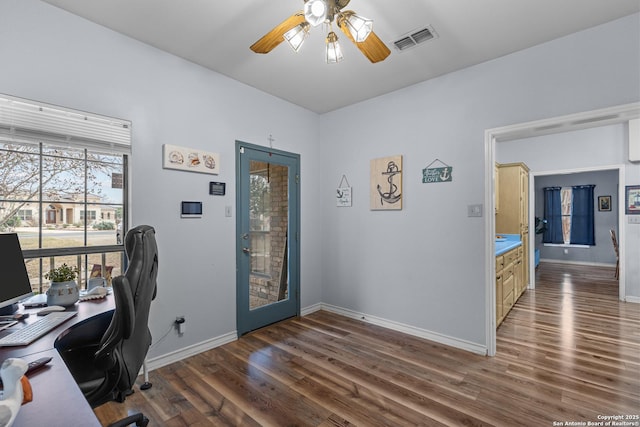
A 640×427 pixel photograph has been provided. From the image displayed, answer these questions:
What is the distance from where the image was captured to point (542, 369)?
2.55 metres

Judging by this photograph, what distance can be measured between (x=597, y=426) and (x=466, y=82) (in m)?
2.86

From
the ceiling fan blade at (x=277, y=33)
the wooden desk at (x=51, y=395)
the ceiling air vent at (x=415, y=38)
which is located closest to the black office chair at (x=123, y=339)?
the wooden desk at (x=51, y=395)

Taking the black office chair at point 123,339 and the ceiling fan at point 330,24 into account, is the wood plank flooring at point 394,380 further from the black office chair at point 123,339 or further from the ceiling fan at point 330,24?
the ceiling fan at point 330,24

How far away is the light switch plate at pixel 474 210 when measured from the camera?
114 inches

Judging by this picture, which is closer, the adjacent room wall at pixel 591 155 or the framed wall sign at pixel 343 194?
the framed wall sign at pixel 343 194

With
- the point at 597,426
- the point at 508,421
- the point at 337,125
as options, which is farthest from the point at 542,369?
the point at 337,125

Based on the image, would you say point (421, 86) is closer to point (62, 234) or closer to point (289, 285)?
point (289, 285)

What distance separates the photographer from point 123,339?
56.5 inches

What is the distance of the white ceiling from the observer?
212 centimetres

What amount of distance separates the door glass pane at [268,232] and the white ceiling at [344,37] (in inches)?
43.1

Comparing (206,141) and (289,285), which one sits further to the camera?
(289,285)

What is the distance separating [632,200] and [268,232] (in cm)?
528

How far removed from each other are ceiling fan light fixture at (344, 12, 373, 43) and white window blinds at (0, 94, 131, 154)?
6.33 ft

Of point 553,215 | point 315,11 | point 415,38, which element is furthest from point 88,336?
point 553,215
